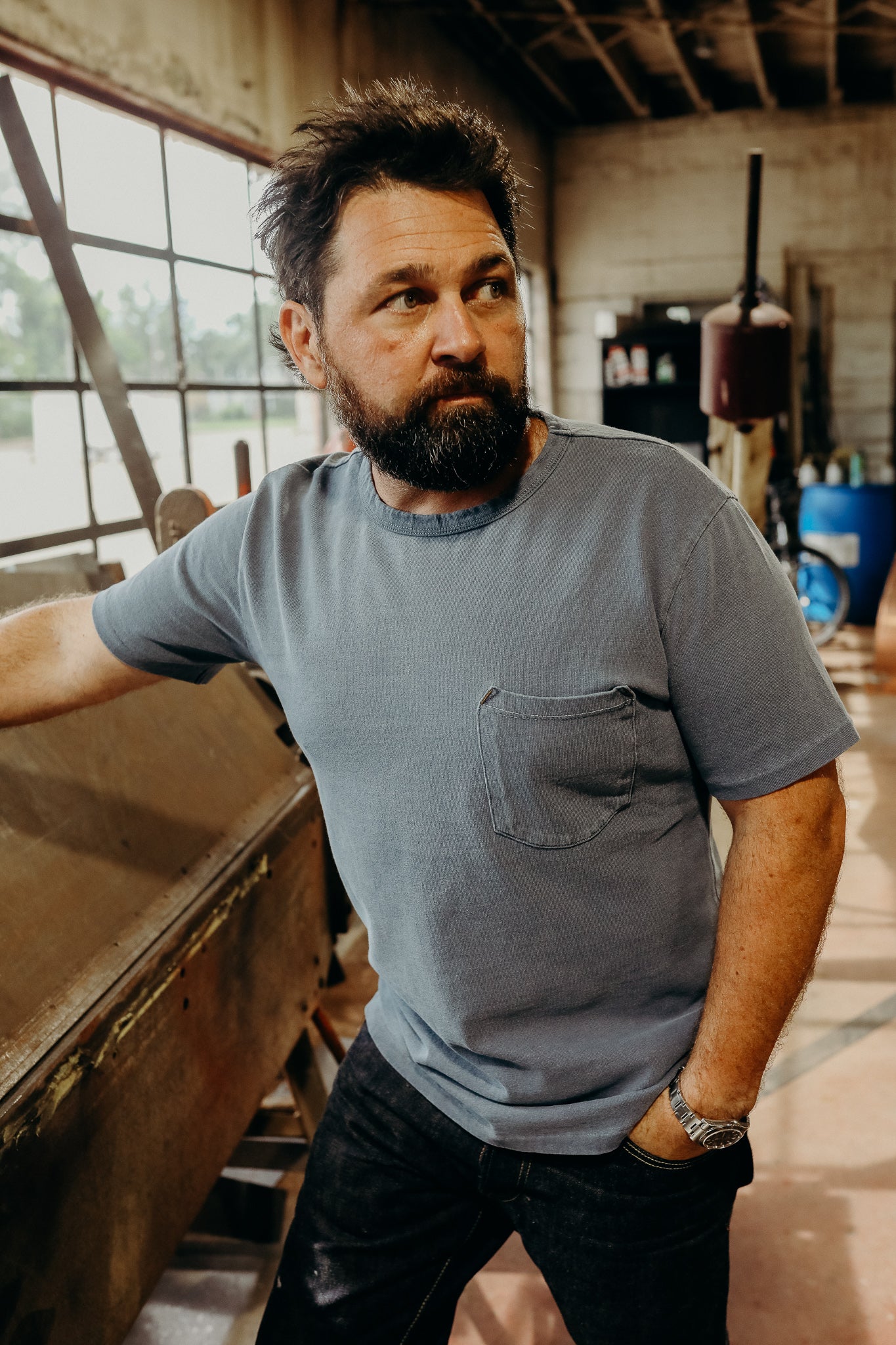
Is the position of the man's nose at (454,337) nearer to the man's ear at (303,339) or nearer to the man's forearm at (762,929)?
the man's ear at (303,339)

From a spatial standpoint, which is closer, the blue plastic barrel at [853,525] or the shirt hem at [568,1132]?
the shirt hem at [568,1132]

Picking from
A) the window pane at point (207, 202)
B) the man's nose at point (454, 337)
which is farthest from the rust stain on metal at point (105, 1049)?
the window pane at point (207, 202)

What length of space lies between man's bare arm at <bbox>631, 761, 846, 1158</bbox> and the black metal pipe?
74.6 inches

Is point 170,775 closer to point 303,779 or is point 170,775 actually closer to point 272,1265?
point 303,779

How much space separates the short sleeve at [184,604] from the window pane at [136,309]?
236 centimetres

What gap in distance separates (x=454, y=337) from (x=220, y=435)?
10.8 ft

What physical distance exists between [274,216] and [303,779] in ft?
3.61

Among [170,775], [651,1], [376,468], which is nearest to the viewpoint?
[376,468]

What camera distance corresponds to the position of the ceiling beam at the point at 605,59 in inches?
223

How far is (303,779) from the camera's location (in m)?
2.04

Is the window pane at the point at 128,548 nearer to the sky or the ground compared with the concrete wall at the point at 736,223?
nearer to the ground

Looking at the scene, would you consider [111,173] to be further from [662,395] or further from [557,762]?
[662,395]

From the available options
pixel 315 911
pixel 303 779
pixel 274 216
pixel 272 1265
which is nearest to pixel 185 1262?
pixel 272 1265

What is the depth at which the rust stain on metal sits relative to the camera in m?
1.07
